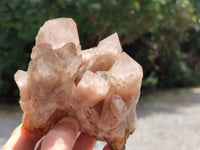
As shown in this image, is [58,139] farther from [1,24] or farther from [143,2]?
[143,2]

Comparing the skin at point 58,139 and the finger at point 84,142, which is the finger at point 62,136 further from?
the finger at point 84,142

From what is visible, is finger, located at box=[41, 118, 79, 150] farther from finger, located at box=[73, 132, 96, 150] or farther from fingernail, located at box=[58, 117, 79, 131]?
finger, located at box=[73, 132, 96, 150]

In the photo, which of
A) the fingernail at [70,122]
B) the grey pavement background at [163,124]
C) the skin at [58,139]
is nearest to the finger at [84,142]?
the skin at [58,139]

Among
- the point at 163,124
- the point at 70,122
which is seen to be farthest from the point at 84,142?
the point at 163,124

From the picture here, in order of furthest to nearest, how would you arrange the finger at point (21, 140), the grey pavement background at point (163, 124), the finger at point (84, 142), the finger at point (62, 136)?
the grey pavement background at point (163, 124) < the finger at point (84, 142) < the finger at point (21, 140) < the finger at point (62, 136)

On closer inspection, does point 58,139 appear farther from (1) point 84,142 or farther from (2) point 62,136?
(1) point 84,142

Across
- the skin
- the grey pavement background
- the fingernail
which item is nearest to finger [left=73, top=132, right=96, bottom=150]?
the skin

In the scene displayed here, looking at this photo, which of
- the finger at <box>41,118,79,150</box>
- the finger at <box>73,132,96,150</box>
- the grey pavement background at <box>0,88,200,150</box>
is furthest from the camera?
the grey pavement background at <box>0,88,200,150</box>
